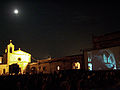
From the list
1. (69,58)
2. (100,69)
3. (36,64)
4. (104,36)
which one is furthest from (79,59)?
(36,64)

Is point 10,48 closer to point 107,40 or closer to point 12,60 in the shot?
point 12,60

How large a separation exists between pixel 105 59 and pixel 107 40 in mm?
9180

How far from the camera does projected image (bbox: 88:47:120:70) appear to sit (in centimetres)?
1957

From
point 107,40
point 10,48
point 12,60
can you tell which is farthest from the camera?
point 10,48

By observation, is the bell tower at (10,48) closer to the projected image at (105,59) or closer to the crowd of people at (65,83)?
the projected image at (105,59)

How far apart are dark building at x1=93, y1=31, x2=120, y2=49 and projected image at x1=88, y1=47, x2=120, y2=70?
7401 mm

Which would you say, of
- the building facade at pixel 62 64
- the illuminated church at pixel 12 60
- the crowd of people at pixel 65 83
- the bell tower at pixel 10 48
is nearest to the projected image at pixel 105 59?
the building facade at pixel 62 64

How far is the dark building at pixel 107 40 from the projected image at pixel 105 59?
7.40 meters

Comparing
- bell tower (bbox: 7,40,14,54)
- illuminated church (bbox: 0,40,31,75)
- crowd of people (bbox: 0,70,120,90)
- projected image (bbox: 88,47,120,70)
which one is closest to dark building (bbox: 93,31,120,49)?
projected image (bbox: 88,47,120,70)

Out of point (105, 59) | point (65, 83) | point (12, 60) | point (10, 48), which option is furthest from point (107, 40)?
point (10, 48)

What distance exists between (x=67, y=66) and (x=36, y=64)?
1376cm

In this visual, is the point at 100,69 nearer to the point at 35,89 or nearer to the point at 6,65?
the point at 35,89

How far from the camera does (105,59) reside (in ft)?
66.8

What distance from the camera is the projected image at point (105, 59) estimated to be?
64.2 feet
